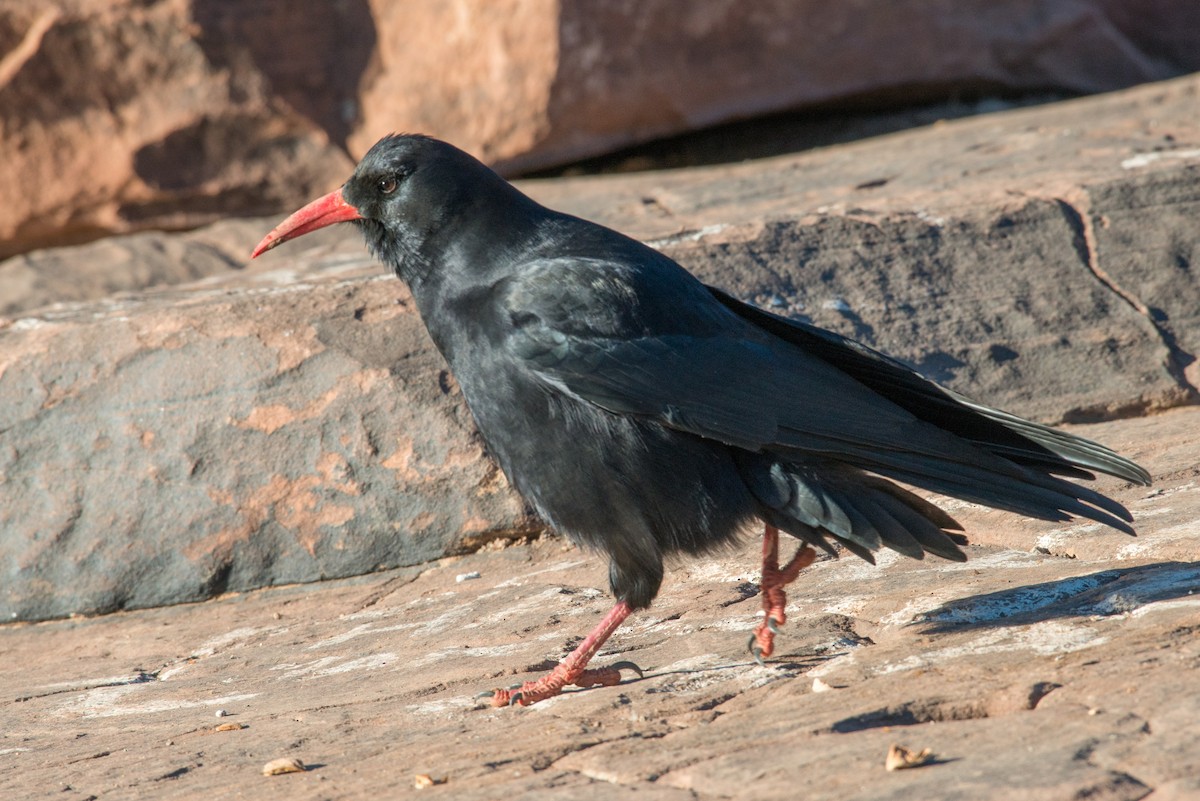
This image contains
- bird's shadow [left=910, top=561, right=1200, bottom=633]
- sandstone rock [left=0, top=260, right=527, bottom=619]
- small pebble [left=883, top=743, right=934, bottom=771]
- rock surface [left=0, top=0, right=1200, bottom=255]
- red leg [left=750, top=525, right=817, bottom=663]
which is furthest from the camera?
rock surface [left=0, top=0, right=1200, bottom=255]

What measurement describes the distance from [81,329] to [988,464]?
3356mm

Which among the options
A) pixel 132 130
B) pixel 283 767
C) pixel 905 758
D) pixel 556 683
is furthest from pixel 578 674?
pixel 132 130

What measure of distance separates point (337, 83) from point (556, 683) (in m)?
5.35

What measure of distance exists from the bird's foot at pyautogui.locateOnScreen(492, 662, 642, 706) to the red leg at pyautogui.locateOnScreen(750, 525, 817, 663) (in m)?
0.30

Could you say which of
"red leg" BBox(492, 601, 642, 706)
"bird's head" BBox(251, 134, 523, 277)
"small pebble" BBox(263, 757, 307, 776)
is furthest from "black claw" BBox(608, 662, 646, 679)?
"bird's head" BBox(251, 134, 523, 277)

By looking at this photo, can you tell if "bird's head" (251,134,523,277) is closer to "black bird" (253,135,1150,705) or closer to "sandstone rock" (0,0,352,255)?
"black bird" (253,135,1150,705)

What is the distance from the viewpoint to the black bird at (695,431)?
3.02 m

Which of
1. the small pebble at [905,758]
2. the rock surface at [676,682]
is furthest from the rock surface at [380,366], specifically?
the small pebble at [905,758]

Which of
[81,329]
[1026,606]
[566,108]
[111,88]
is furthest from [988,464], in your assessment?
[111,88]

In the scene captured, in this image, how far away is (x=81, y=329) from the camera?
479 centimetres

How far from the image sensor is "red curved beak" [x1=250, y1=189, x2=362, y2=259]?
379 cm

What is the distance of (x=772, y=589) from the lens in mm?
3186

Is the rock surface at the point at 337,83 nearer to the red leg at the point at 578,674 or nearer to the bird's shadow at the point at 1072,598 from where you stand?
the red leg at the point at 578,674

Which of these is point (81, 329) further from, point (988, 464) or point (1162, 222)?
point (1162, 222)
